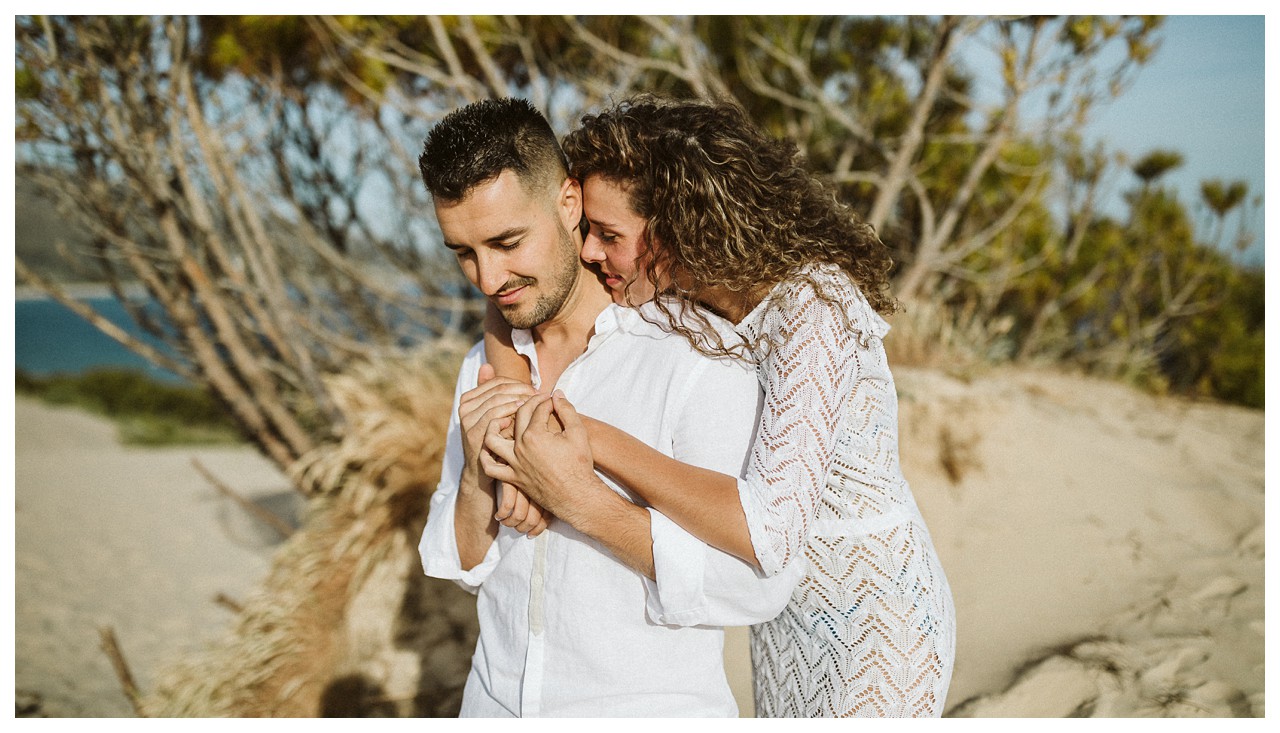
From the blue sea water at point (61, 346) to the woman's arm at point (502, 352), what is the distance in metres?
27.7

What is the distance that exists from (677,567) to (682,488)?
167mm

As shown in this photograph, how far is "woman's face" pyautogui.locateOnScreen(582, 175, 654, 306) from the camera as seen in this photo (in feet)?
6.70

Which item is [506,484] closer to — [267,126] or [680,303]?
[680,303]

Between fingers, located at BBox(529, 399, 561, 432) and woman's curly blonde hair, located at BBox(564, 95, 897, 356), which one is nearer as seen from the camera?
fingers, located at BBox(529, 399, 561, 432)

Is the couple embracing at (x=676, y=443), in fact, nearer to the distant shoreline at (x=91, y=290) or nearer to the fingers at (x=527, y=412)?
the fingers at (x=527, y=412)

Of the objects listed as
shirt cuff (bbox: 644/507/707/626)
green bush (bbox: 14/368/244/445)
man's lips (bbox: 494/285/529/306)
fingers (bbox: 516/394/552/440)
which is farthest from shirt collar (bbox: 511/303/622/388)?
green bush (bbox: 14/368/244/445)

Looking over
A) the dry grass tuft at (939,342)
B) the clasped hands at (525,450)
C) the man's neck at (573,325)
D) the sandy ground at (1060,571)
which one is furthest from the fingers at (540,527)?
the dry grass tuft at (939,342)

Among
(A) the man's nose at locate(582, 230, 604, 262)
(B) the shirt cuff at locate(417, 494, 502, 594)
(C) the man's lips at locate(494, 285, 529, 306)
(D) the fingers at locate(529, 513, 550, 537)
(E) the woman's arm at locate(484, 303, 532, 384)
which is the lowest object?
(B) the shirt cuff at locate(417, 494, 502, 594)

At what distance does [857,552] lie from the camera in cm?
188

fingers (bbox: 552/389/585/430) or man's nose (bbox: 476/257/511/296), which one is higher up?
man's nose (bbox: 476/257/511/296)

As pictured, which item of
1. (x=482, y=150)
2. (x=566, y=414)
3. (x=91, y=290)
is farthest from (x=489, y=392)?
(x=91, y=290)

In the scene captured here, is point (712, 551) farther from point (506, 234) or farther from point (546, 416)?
point (506, 234)

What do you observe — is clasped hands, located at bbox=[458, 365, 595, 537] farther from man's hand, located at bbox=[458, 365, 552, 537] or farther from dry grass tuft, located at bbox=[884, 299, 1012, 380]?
dry grass tuft, located at bbox=[884, 299, 1012, 380]

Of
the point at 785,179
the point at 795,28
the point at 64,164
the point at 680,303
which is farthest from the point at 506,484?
the point at 795,28
